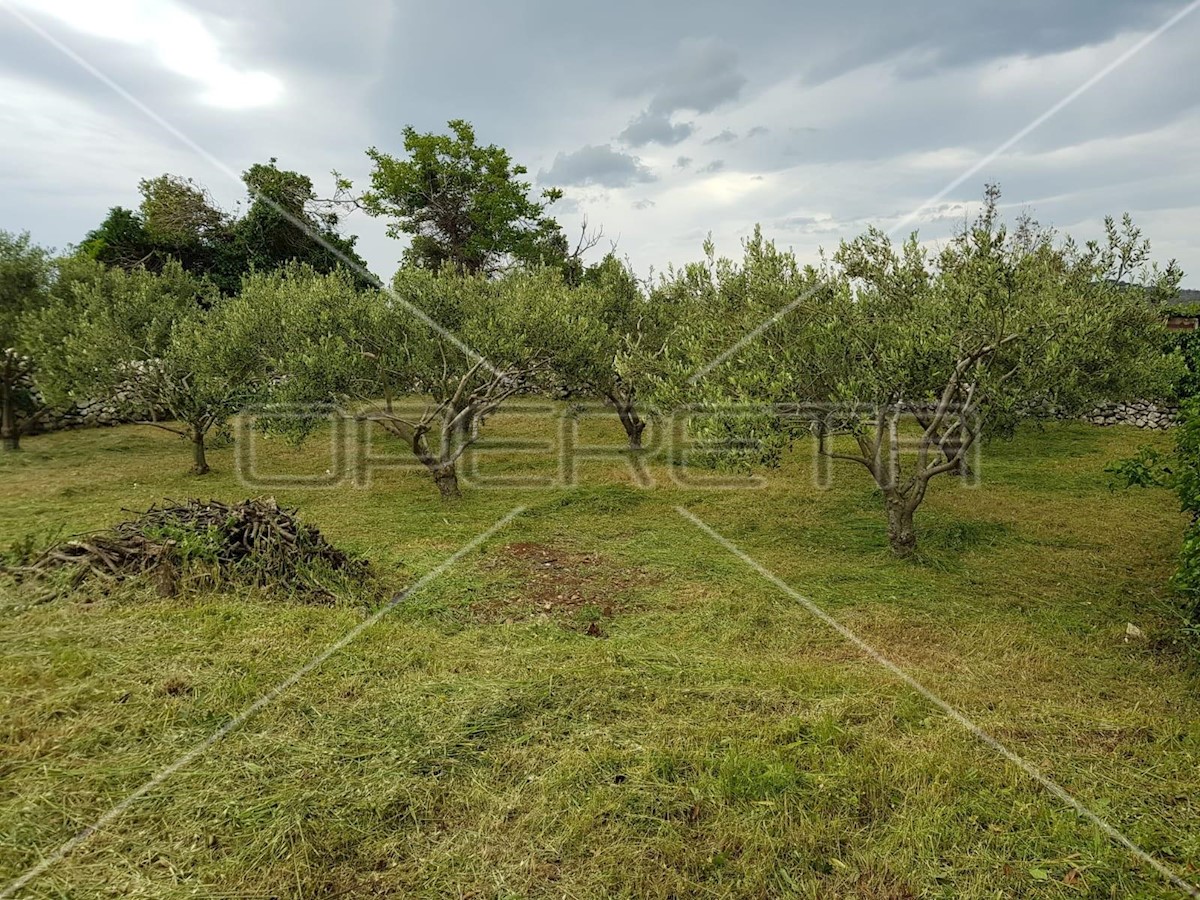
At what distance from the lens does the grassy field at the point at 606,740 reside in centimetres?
467

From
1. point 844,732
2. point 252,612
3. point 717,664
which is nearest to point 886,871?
point 844,732

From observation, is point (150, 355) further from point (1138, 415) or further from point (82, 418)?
point (1138, 415)

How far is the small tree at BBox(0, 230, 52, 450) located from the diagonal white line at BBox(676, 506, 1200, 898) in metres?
30.3

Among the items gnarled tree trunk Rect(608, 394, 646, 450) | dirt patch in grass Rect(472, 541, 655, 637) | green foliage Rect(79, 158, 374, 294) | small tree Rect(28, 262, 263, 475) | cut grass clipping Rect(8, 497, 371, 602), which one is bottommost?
dirt patch in grass Rect(472, 541, 655, 637)

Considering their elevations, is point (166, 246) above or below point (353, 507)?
above

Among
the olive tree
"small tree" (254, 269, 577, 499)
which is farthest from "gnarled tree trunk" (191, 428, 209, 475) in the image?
the olive tree

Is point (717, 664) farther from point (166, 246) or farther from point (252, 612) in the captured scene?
point (166, 246)

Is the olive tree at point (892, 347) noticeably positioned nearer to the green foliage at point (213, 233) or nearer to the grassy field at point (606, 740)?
the grassy field at point (606, 740)

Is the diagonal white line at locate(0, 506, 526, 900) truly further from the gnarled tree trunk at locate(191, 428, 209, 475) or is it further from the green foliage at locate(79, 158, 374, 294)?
the green foliage at locate(79, 158, 374, 294)

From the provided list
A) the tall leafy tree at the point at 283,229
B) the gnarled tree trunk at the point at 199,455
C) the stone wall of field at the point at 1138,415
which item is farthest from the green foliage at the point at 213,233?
the stone wall of field at the point at 1138,415

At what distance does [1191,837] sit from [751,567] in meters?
9.01

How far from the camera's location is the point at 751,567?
1392 centimetres

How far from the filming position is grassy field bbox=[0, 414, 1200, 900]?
467 cm

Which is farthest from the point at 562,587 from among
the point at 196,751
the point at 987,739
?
the point at 987,739
